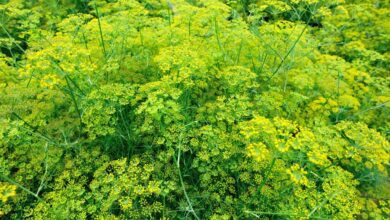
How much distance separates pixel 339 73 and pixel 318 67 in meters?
0.32

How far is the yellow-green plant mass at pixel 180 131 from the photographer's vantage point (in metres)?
2.74

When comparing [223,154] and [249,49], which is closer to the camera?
[223,154]

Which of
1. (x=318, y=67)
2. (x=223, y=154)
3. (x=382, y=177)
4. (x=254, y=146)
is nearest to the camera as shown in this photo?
(x=254, y=146)

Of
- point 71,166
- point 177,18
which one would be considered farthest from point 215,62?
point 71,166

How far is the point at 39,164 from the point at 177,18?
2553 millimetres

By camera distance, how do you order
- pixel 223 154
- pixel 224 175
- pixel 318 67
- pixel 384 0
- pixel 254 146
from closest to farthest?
pixel 254 146
pixel 223 154
pixel 224 175
pixel 318 67
pixel 384 0

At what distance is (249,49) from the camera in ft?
13.3

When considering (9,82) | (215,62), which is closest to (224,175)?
(215,62)

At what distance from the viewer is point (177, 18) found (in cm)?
408

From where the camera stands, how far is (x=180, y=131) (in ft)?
9.55

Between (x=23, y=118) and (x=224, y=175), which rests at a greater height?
(x=23, y=118)

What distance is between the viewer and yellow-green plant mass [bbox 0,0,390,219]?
8.98 feet

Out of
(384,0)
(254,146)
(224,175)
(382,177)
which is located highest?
(384,0)

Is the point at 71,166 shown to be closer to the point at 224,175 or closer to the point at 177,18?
the point at 224,175
